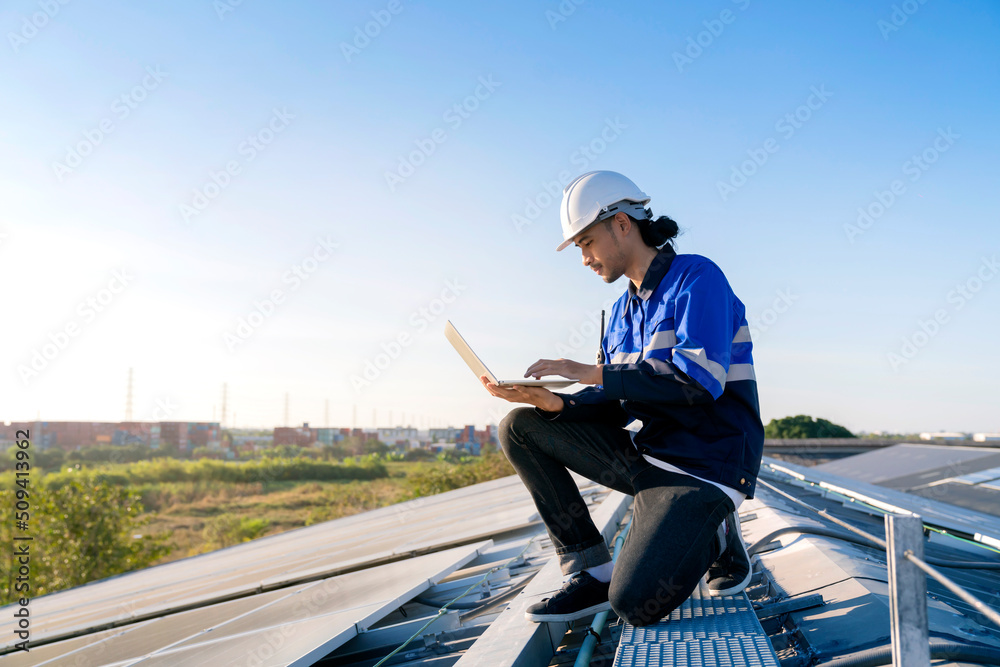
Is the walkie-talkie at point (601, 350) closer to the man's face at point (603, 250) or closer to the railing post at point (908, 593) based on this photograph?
the man's face at point (603, 250)

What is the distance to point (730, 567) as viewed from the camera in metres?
2.02

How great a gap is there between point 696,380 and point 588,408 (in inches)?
19.3

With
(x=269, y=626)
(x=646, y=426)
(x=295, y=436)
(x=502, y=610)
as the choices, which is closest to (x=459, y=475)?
(x=269, y=626)

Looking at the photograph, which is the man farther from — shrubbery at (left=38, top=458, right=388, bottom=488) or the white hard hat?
shrubbery at (left=38, top=458, right=388, bottom=488)

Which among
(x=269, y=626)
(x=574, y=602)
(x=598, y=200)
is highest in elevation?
(x=598, y=200)

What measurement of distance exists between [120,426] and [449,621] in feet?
179

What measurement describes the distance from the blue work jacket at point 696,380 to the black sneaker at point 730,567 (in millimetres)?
180

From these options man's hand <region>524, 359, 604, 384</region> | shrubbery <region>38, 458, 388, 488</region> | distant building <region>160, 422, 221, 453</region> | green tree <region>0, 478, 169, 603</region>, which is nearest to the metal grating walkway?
man's hand <region>524, 359, 604, 384</region>

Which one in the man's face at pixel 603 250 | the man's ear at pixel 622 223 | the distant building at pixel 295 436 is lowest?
the man's face at pixel 603 250

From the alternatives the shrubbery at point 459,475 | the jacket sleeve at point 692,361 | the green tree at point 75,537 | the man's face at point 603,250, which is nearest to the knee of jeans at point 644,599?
the jacket sleeve at point 692,361

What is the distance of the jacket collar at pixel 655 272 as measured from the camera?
211cm

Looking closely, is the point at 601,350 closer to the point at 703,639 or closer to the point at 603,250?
the point at 603,250

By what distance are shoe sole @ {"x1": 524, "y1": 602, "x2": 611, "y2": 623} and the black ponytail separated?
1.15 meters

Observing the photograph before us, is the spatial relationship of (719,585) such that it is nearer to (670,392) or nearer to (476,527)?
(670,392)
